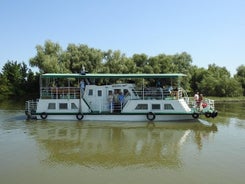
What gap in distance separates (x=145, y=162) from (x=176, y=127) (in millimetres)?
9669

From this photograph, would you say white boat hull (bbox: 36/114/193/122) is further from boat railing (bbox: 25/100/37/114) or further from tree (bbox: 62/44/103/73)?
tree (bbox: 62/44/103/73)

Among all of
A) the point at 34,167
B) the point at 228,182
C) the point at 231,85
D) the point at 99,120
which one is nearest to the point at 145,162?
the point at 228,182

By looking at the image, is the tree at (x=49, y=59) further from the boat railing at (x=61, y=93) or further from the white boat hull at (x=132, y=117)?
the white boat hull at (x=132, y=117)

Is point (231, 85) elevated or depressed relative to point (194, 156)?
elevated

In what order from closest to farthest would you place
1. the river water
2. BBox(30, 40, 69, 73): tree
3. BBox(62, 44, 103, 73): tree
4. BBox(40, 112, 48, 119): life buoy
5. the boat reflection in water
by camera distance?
the river water
the boat reflection in water
BBox(40, 112, 48, 119): life buoy
BBox(30, 40, 69, 73): tree
BBox(62, 44, 103, 73): tree

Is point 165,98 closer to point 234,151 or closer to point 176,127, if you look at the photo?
point 176,127

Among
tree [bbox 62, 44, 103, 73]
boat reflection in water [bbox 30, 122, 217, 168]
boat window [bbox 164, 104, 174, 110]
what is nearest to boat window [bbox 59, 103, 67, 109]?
boat reflection in water [bbox 30, 122, 217, 168]

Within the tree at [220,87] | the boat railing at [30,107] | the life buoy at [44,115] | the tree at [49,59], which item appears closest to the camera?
the life buoy at [44,115]

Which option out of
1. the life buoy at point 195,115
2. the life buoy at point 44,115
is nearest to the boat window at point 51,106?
the life buoy at point 44,115

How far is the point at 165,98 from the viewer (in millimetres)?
25891

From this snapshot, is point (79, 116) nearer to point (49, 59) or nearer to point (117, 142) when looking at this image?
point (117, 142)

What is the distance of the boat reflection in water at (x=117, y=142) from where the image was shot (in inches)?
558

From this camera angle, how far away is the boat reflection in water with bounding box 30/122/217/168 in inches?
558

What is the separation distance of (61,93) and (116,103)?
488 cm
